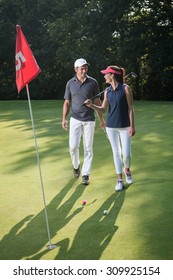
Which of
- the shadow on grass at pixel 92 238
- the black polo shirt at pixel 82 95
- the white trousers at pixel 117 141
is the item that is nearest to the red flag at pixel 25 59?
the shadow on grass at pixel 92 238

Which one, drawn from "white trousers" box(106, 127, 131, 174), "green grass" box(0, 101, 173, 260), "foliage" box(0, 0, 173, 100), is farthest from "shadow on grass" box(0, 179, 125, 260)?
"foliage" box(0, 0, 173, 100)

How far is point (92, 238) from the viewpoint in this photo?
5.33m

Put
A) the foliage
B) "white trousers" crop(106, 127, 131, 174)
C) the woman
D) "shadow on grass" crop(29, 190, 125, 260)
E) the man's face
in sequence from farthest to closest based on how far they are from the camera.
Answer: the foliage
the man's face
"white trousers" crop(106, 127, 131, 174)
the woman
"shadow on grass" crop(29, 190, 125, 260)

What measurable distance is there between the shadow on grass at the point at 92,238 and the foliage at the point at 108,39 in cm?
2331

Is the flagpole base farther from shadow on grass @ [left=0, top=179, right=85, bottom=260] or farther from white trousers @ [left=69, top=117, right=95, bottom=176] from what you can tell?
white trousers @ [left=69, top=117, right=95, bottom=176]

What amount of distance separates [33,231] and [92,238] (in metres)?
0.82

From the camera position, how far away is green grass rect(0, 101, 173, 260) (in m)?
5.05

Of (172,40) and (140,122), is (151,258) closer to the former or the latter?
(140,122)

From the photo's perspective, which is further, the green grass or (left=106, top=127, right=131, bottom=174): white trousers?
(left=106, top=127, right=131, bottom=174): white trousers

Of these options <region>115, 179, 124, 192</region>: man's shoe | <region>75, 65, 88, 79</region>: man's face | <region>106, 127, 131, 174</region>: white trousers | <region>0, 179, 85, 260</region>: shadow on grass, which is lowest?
<region>0, 179, 85, 260</region>: shadow on grass

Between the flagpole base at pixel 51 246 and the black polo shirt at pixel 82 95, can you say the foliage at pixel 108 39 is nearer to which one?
the black polo shirt at pixel 82 95
